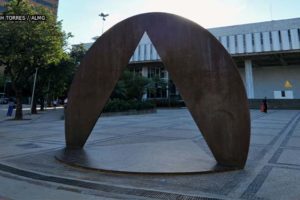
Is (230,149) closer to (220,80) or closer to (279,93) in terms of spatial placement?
(220,80)

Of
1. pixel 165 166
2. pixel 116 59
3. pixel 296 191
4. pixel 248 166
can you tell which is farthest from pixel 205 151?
pixel 116 59

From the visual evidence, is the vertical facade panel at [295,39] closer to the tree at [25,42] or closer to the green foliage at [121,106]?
the green foliage at [121,106]

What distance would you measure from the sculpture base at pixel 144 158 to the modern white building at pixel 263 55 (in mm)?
36766

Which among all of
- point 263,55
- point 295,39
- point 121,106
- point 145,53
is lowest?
point 121,106

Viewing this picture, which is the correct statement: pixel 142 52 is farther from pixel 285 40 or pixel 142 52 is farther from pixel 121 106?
pixel 121 106

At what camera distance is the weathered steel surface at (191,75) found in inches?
223

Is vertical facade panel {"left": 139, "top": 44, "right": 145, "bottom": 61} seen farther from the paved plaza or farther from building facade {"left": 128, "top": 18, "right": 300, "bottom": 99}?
the paved plaza

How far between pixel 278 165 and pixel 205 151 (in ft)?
6.42

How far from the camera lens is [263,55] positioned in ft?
133

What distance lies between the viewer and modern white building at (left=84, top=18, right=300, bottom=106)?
39.2m

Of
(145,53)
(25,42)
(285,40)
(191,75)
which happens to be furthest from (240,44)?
(191,75)

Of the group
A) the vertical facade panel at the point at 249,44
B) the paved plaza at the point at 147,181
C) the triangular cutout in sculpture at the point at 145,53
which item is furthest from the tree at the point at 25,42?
the vertical facade panel at the point at 249,44

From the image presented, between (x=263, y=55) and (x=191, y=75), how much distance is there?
3897 centimetres

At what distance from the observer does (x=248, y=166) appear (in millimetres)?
5848
